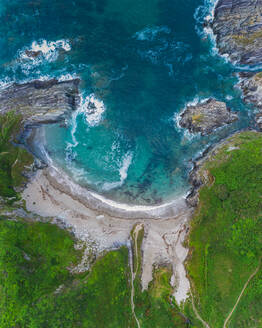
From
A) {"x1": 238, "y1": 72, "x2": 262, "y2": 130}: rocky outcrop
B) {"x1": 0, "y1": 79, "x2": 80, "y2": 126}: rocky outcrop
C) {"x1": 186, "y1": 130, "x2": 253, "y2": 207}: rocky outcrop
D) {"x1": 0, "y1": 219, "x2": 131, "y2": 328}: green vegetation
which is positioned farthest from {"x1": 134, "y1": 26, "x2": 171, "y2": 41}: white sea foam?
{"x1": 0, "y1": 219, "x2": 131, "y2": 328}: green vegetation

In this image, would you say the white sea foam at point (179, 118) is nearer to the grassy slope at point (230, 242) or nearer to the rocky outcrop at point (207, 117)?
the rocky outcrop at point (207, 117)

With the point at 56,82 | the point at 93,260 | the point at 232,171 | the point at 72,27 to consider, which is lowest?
the point at 93,260

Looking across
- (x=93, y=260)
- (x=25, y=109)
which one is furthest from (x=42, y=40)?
(x=93, y=260)

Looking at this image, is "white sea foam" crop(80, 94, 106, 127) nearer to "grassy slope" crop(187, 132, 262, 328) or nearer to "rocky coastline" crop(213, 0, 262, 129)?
"grassy slope" crop(187, 132, 262, 328)

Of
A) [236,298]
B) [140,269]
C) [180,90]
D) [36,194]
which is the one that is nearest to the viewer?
[236,298]

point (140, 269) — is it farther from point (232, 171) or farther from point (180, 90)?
point (180, 90)

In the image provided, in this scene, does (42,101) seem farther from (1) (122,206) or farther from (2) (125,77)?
(1) (122,206)

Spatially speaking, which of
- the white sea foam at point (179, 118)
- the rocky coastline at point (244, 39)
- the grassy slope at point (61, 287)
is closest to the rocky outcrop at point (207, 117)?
the white sea foam at point (179, 118)

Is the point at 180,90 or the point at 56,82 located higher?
the point at 56,82
